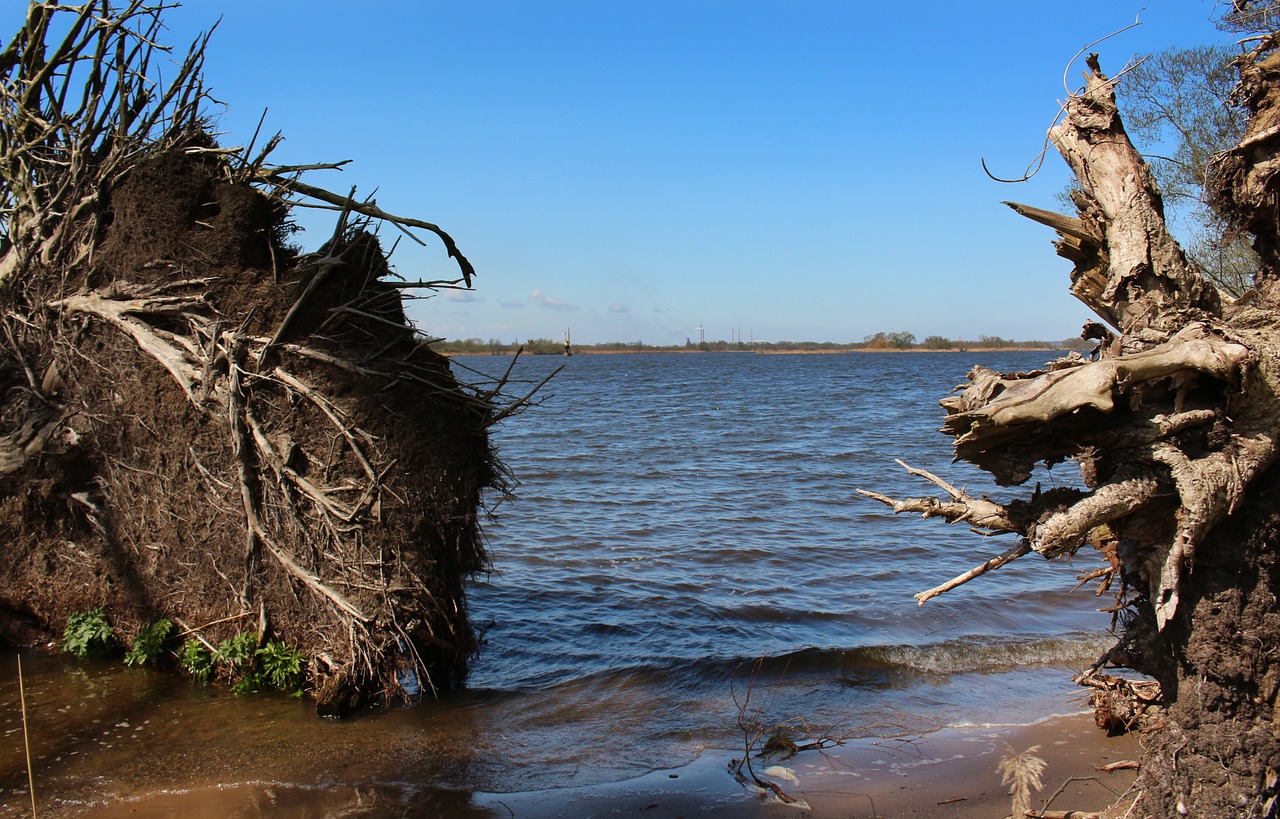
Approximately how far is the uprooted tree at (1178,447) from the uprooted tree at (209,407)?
4255mm

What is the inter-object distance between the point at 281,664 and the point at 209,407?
219cm

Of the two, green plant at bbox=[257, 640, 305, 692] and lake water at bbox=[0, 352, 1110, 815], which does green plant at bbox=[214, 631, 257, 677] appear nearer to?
green plant at bbox=[257, 640, 305, 692]

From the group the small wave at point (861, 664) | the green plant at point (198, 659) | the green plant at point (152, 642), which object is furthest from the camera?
the small wave at point (861, 664)

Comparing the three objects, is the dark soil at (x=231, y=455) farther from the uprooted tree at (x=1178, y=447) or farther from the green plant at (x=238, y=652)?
the uprooted tree at (x=1178, y=447)

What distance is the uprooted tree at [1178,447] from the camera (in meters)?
4.11

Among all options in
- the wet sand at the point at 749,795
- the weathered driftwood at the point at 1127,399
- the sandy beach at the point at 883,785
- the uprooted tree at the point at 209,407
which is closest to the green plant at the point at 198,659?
the uprooted tree at the point at 209,407

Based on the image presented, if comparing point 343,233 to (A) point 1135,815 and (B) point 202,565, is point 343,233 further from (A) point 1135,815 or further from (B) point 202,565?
(A) point 1135,815

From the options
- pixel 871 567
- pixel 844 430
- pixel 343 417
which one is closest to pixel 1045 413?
pixel 343 417

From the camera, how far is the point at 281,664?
7121mm

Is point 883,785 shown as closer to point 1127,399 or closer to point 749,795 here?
point 749,795

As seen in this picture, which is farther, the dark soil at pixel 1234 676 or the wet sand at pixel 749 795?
the wet sand at pixel 749 795

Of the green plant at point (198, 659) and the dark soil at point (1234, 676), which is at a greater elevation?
the dark soil at point (1234, 676)

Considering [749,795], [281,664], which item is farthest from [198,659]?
[749,795]

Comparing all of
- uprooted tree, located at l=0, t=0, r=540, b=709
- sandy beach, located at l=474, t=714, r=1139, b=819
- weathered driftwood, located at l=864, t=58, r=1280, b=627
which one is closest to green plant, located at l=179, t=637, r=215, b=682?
uprooted tree, located at l=0, t=0, r=540, b=709
